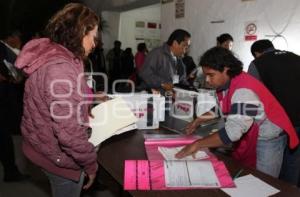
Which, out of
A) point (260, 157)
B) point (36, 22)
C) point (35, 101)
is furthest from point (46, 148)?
point (36, 22)

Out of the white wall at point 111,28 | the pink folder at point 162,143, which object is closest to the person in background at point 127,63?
the white wall at point 111,28

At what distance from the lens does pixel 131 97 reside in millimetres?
1850

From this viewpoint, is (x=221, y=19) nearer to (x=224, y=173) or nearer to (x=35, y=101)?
(x=224, y=173)

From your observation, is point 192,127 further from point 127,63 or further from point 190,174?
point 127,63

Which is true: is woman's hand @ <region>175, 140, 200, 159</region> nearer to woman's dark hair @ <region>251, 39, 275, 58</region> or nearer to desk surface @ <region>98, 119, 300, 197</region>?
desk surface @ <region>98, 119, 300, 197</region>

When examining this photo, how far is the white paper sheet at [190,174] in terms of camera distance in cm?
112

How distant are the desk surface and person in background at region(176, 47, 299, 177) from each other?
14cm

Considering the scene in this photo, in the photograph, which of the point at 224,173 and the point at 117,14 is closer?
the point at 224,173

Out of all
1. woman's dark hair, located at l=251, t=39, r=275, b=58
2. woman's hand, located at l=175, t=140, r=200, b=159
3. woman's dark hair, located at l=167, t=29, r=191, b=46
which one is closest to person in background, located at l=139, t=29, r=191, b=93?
woman's dark hair, located at l=167, t=29, r=191, b=46

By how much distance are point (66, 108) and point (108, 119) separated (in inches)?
17.0

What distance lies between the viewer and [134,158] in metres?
1.38

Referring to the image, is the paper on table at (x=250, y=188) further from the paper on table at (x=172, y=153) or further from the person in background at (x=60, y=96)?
the person in background at (x=60, y=96)

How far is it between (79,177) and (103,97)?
0.76 m

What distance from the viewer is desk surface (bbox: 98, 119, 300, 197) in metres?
1.07
